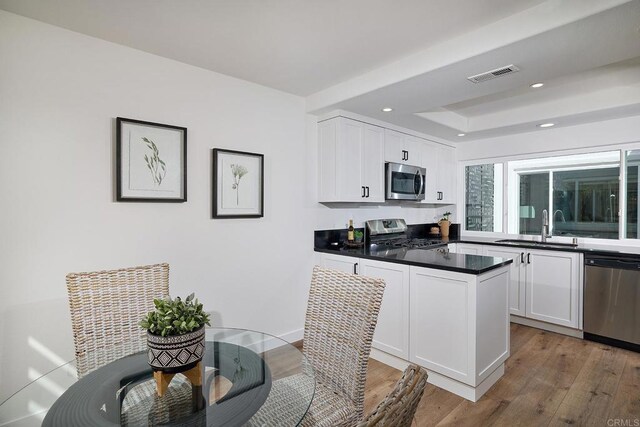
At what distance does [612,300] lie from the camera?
124 inches

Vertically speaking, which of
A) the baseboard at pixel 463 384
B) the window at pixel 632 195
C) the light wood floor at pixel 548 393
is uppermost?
the window at pixel 632 195

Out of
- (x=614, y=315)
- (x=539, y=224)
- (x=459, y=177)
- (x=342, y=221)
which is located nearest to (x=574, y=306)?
(x=614, y=315)

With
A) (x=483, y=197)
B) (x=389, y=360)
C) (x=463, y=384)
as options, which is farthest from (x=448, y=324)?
(x=483, y=197)

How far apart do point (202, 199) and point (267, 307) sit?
1.19 metres

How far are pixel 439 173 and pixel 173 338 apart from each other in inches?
165

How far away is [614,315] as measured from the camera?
3158 mm

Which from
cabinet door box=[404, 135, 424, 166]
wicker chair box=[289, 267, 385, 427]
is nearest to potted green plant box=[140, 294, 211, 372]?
wicker chair box=[289, 267, 385, 427]

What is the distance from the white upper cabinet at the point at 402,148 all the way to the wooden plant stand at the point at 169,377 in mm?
3016

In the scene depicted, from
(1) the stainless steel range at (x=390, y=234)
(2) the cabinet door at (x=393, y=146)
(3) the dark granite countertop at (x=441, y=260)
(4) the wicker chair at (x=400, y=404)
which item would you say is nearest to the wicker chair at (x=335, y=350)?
(4) the wicker chair at (x=400, y=404)

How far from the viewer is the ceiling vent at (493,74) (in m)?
2.30

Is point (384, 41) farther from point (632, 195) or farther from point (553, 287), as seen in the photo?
point (632, 195)

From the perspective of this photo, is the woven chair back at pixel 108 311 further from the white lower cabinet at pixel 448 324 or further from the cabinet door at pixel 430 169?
the cabinet door at pixel 430 169

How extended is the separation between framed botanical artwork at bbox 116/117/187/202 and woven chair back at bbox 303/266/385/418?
1.39 m

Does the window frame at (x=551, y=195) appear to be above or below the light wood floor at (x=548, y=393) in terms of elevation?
above
